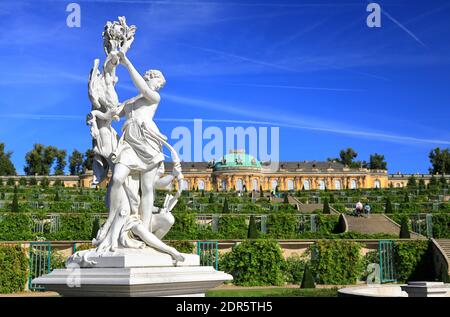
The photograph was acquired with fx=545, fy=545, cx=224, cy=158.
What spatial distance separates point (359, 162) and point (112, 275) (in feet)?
338

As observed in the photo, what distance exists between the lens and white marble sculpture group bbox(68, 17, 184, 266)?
23.5ft

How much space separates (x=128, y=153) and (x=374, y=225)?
2252cm

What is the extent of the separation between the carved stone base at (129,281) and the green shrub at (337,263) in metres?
14.4

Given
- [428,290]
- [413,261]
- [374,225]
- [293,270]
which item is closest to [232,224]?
[293,270]

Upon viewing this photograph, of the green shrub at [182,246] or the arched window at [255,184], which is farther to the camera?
the arched window at [255,184]

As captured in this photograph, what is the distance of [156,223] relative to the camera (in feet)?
24.6

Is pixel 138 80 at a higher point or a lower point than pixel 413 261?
higher

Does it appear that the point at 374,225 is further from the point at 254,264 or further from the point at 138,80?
the point at 138,80

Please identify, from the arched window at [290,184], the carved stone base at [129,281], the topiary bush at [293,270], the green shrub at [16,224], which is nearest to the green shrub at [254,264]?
the topiary bush at [293,270]

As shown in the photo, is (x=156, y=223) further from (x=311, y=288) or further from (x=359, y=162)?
(x=359, y=162)

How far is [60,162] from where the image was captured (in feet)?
295

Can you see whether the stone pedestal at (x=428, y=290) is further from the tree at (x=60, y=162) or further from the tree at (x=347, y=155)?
the tree at (x=347, y=155)

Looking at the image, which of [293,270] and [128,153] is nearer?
[128,153]

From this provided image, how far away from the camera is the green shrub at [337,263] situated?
68.1 ft
